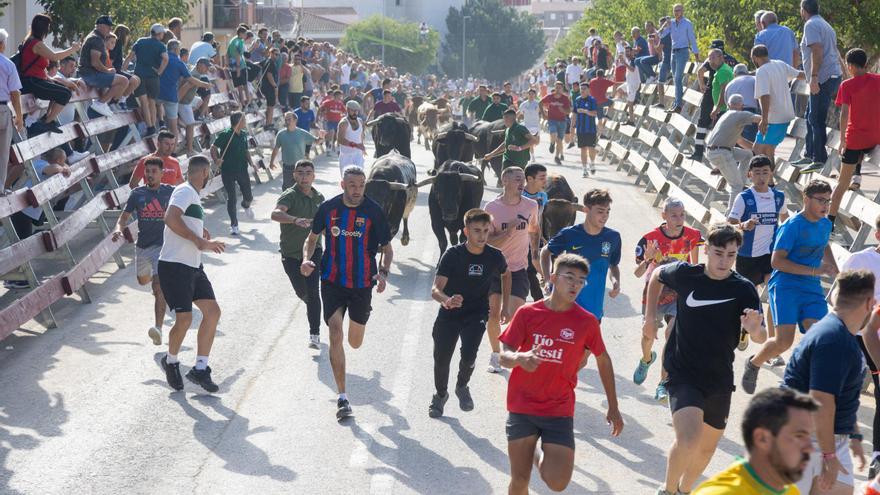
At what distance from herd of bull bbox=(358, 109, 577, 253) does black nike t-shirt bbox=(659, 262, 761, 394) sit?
448 centimetres

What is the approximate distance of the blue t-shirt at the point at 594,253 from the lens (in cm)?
993

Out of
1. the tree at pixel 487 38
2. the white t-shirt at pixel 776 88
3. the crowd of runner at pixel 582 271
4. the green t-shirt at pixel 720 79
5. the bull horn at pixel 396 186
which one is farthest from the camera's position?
the tree at pixel 487 38

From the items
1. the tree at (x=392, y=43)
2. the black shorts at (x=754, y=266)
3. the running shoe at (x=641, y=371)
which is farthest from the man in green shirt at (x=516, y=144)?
the tree at (x=392, y=43)

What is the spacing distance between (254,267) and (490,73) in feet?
351

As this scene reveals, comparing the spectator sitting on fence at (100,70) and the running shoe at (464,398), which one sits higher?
the spectator sitting on fence at (100,70)

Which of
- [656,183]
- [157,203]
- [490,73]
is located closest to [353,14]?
[490,73]

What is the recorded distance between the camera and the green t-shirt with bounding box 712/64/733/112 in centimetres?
1970

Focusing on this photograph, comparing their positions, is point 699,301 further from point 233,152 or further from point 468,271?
point 233,152

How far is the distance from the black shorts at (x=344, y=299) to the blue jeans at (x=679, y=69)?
15.6m

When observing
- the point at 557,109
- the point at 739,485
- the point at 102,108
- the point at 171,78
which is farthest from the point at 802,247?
the point at 557,109

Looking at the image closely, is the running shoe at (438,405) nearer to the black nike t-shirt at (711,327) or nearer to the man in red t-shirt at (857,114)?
the black nike t-shirt at (711,327)

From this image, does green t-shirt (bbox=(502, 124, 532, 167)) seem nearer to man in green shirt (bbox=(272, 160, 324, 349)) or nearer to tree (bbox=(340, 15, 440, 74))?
man in green shirt (bbox=(272, 160, 324, 349))

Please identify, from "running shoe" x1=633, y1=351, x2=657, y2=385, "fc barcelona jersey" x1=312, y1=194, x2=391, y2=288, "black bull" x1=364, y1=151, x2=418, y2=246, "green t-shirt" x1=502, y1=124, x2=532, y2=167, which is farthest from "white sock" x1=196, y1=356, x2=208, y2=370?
"green t-shirt" x1=502, y1=124, x2=532, y2=167

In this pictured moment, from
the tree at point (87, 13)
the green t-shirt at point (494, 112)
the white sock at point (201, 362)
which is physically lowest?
the white sock at point (201, 362)
